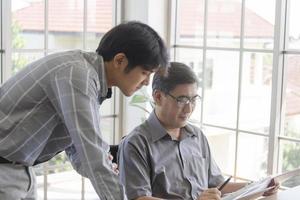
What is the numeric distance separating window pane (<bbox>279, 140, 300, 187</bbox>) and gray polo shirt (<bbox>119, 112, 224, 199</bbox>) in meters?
0.77

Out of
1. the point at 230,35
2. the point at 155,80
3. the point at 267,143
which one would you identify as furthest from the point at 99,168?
the point at 230,35

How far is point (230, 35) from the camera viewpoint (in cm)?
296

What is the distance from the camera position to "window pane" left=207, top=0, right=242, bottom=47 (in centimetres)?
292

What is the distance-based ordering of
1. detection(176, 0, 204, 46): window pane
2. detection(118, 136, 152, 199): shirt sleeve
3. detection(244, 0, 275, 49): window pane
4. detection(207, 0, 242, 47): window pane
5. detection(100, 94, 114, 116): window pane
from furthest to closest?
detection(100, 94, 114, 116): window pane, detection(176, 0, 204, 46): window pane, detection(207, 0, 242, 47): window pane, detection(244, 0, 275, 49): window pane, detection(118, 136, 152, 199): shirt sleeve

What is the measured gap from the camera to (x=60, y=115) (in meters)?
1.28

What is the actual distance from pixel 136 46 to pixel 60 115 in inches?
11.1

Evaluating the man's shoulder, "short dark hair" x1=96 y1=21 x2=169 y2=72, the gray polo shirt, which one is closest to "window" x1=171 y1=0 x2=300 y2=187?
the gray polo shirt

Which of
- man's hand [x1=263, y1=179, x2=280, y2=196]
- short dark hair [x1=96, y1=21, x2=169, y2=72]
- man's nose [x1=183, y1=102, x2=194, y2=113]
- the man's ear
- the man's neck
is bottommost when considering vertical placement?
man's hand [x1=263, y1=179, x2=280, y2=196]

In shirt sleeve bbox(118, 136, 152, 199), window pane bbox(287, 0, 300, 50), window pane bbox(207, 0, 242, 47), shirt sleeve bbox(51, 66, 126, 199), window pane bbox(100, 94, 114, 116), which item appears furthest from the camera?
window pane bbox(100, 94, 114, 116)

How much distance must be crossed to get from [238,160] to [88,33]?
4.23 ft

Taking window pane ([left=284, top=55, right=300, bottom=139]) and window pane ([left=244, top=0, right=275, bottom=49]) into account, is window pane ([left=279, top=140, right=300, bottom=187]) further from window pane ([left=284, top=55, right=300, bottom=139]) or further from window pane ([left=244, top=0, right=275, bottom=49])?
window pane ([left=244, top=0, right=275, bottom=49])

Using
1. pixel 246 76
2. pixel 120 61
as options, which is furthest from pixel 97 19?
pixel 120 61

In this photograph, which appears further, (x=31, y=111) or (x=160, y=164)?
(x=160, y=164)

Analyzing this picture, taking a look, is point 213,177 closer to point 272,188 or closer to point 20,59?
point 272,188
